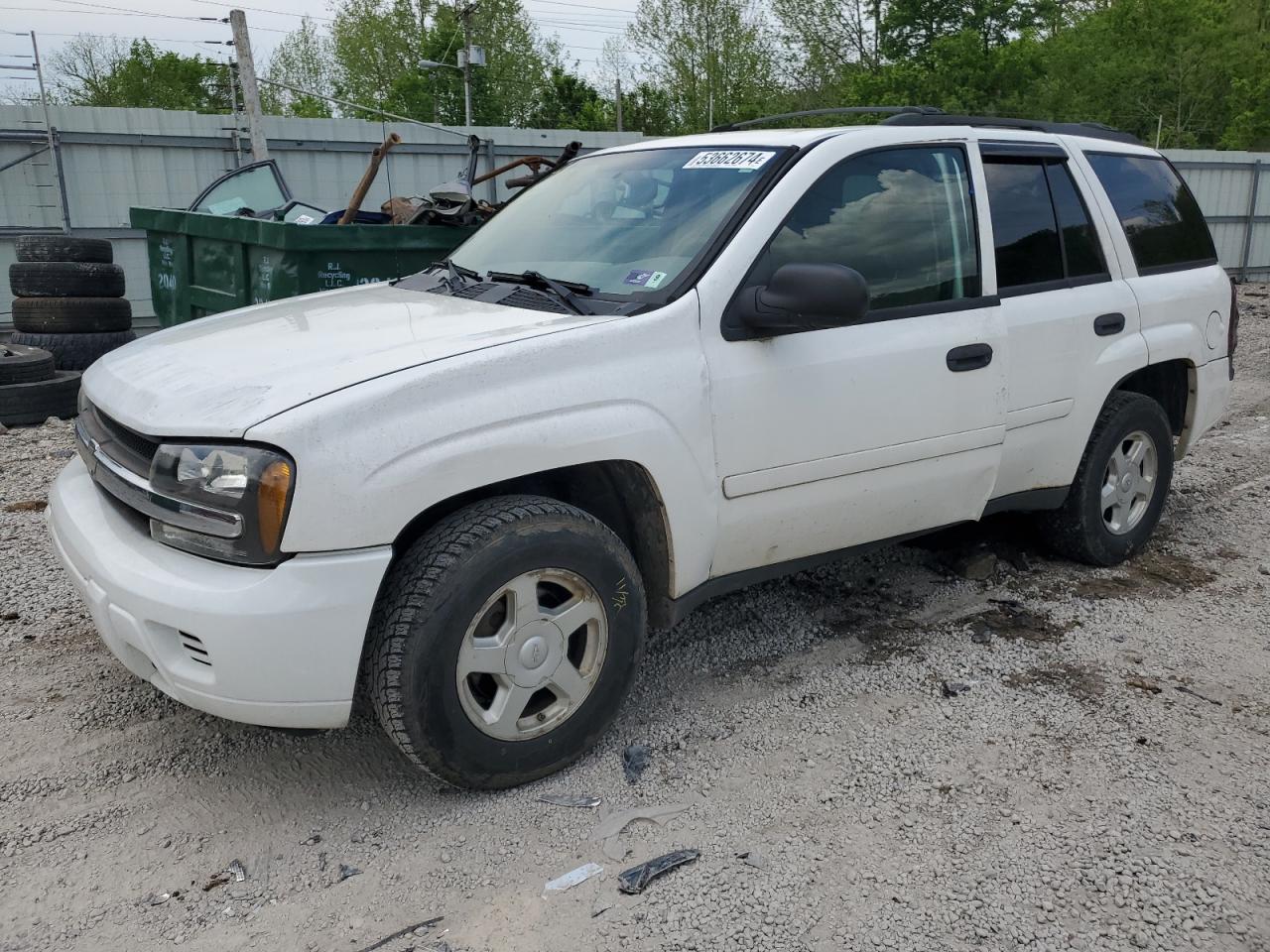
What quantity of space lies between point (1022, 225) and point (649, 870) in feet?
9.15

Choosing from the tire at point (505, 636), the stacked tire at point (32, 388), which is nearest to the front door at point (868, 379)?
the tire at point (505, 636)

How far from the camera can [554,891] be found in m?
2.65

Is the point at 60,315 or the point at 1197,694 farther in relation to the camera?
the point at 60,315

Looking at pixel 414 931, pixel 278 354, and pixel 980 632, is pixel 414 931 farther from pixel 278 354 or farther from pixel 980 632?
pixel 980 632

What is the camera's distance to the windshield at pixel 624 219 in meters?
3.38

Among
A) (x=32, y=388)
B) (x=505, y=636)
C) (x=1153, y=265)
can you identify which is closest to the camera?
(x=505, y=636)

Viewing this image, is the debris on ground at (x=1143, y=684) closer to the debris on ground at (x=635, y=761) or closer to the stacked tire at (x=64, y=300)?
the debris on ground at (x=635, y=761)

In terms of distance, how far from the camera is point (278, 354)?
3.03 m

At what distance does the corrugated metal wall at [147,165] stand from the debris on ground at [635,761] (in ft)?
41.0

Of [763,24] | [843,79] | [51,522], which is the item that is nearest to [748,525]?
[51,522]

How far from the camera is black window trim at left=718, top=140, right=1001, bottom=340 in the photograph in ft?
10.6

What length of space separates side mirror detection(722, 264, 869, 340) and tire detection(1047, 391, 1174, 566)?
1.93m

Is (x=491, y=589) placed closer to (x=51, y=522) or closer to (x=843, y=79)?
(x=51, y=522)

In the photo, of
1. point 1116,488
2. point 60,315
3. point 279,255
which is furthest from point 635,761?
point 60,315
